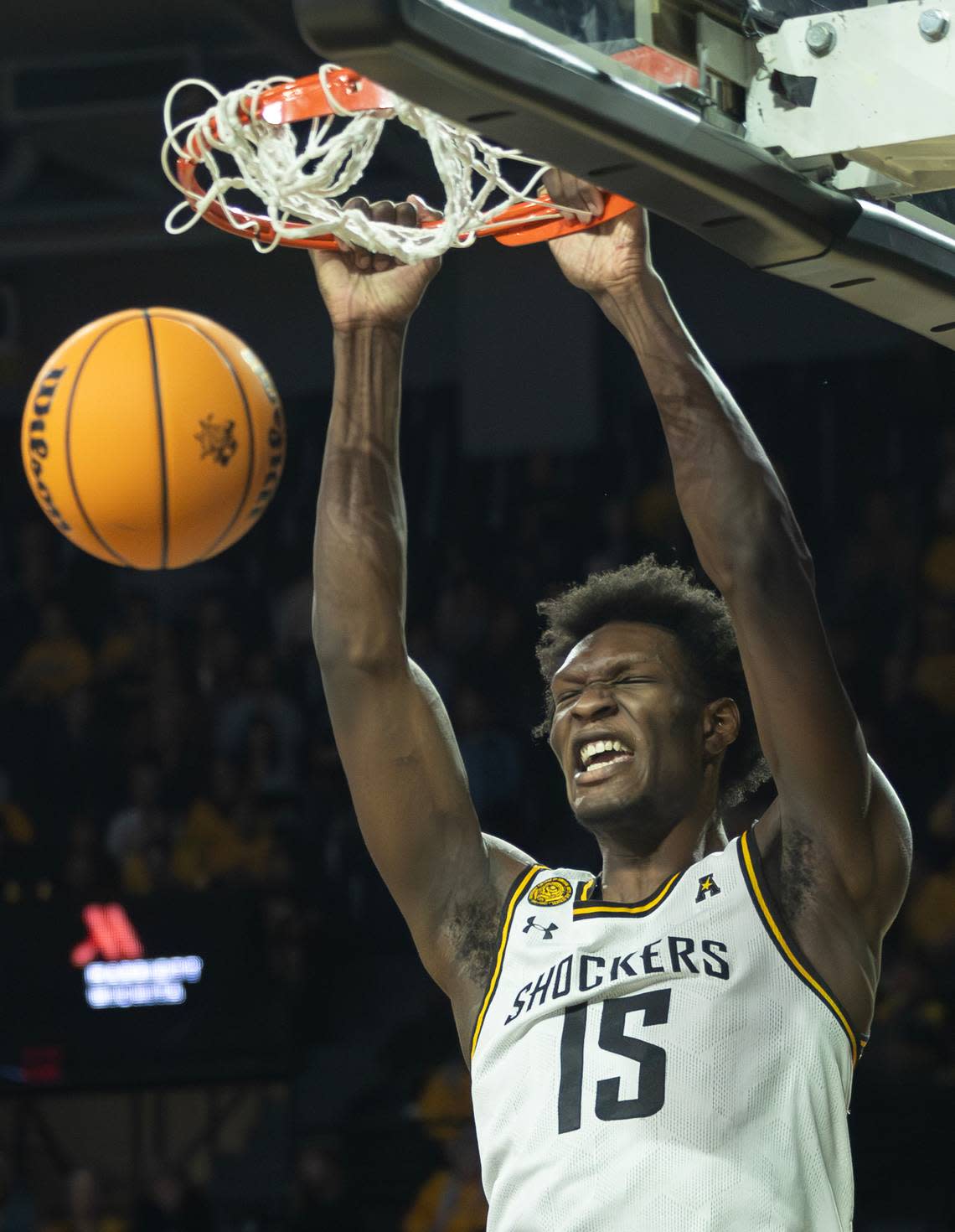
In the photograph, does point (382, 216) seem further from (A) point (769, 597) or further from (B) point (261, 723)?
(B) point (261, 723)

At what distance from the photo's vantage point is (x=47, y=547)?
11000 mm

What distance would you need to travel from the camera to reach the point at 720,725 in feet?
11.2

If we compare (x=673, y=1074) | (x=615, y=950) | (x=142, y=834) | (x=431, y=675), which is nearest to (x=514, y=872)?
(x=615, y=950)

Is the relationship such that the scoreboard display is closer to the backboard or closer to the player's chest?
the player's chest

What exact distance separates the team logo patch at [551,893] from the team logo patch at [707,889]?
0.24 metres

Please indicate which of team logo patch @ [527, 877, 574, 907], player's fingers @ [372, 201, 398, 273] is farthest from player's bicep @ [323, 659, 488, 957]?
player's fingers @ [372, 201, 398, 273]

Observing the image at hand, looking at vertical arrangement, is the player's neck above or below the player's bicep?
below

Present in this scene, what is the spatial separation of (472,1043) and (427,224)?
4.57 ft

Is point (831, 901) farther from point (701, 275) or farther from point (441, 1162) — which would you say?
point (701, 275)

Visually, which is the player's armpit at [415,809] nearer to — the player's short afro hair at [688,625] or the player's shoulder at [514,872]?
the player's shoulder at [514,872]

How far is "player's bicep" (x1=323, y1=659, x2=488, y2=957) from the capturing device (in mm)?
3332

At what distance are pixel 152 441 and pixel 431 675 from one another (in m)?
5.08

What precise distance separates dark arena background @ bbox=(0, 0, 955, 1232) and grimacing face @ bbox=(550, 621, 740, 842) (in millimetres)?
3433

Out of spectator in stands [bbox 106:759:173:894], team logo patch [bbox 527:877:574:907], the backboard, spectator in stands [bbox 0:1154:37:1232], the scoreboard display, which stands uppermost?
the backboard
